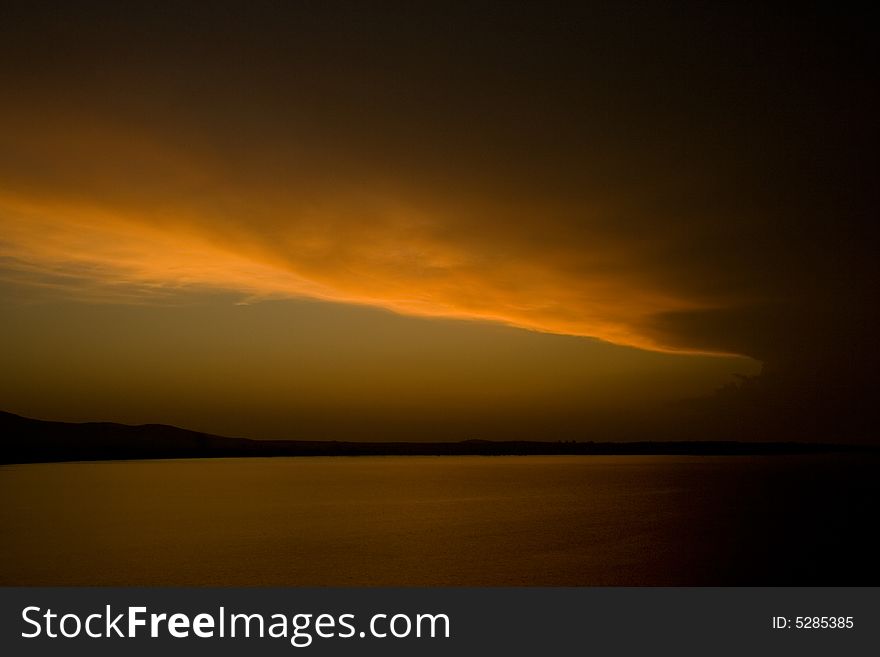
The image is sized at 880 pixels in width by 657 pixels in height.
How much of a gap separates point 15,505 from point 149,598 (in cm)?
3465

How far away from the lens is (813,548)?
26.7 m

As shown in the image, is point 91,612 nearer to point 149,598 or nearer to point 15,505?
point 149,598

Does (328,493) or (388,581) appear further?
(328,493)

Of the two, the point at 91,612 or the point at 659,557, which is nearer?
the point at 91,612

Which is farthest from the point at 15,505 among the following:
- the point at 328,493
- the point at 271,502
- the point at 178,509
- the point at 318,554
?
the point at 318,554

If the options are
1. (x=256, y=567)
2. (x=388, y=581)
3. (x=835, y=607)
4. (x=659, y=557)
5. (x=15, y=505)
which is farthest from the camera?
(x=15, y=505)

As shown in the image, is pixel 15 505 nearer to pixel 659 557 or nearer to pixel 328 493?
pixel 328 493

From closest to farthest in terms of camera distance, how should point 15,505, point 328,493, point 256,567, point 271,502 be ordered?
point 256,567, point 15,505, point 271,502, point 328,493

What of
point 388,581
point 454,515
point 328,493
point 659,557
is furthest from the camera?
point 328,493

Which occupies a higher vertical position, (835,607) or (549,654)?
(835,607)

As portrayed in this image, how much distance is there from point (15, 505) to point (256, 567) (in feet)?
92.7

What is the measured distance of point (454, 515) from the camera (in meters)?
41.9

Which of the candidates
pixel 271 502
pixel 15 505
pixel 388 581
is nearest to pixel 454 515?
pixel 271 502

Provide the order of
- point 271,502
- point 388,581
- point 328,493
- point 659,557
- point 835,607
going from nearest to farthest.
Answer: point 835,607 < point 388,581 < point 659,557 < point 271,502 < point 328,493
